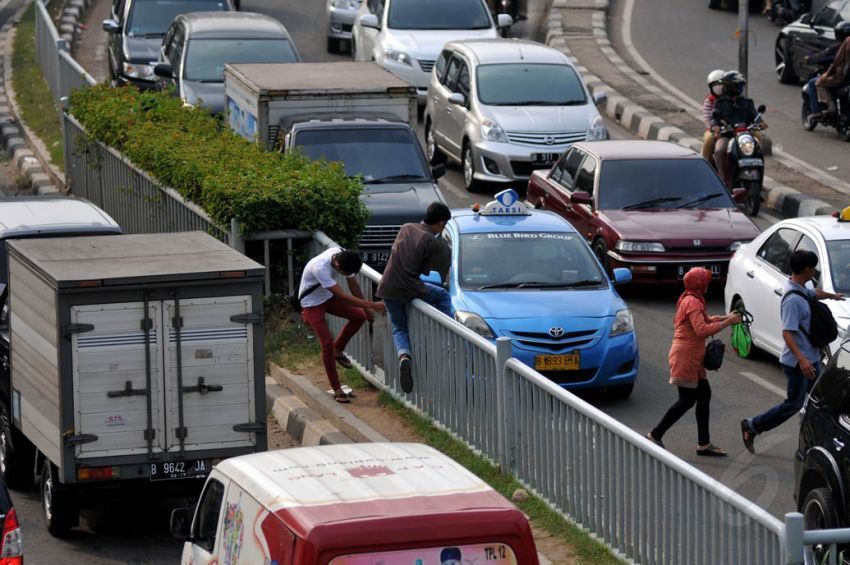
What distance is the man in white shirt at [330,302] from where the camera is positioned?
13281mm

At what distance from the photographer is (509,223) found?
15219mm

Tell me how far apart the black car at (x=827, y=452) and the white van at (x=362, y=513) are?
2.57 metres

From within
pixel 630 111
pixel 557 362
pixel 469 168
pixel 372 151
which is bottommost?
pixel 469 168

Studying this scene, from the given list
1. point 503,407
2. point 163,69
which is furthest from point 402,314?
point 163,69

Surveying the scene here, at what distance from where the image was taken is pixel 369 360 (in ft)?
46.2

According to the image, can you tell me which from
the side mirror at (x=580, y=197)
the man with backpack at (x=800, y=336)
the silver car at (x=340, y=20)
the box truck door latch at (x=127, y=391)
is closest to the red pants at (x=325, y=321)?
the box truck door latch at (x=127, y=391)

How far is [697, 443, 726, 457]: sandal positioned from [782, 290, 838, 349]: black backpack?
3.54 feet

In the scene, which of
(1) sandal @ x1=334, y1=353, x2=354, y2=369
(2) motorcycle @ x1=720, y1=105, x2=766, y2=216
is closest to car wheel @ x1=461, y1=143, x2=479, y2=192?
(2) motorcycle @ x1=720, y1=105, x2=766, y2=216

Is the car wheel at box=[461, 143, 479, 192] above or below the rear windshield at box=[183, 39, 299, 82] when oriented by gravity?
below

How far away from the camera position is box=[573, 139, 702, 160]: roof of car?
61.2 ft

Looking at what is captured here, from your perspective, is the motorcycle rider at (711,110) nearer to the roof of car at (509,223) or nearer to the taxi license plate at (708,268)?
the taxi license plate at (708,268)

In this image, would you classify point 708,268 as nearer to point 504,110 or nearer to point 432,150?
point 504,110

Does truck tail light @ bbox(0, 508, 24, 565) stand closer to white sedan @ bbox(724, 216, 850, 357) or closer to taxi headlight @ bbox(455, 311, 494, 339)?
taxi headlight @ bbox(455, 311, 494, 339)

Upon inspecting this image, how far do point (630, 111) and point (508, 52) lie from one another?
322 cm
